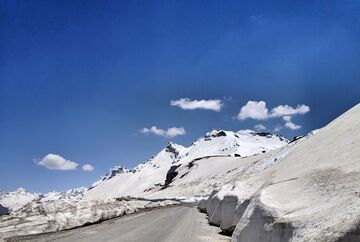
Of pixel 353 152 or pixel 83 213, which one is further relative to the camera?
pixel 83 213

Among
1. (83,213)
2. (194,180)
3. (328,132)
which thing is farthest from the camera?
(194,180)

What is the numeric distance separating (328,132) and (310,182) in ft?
18.1

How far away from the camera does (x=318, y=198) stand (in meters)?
8.23

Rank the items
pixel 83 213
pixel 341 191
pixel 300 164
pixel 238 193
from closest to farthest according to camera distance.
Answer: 1. pixel 341 191
2. pixel 300 164
3. pixel 238 193
4. pixel 83 213

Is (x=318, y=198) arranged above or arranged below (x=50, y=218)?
below

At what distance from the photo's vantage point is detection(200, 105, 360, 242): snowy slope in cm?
633

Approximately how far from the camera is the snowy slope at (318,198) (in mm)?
6328

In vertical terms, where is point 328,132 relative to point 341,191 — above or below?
above

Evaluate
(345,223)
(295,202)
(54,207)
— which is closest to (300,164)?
(295,202)

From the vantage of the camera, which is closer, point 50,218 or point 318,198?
point 318,198

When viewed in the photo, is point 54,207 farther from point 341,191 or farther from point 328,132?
point 341,191

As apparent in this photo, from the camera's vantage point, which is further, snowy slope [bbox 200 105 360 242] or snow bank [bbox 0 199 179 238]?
snow bank [bbox 0 199 179 238]

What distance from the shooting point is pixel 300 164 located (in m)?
12.8

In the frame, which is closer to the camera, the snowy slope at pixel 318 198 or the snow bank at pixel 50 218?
the snowy slope at pixel 318 198
